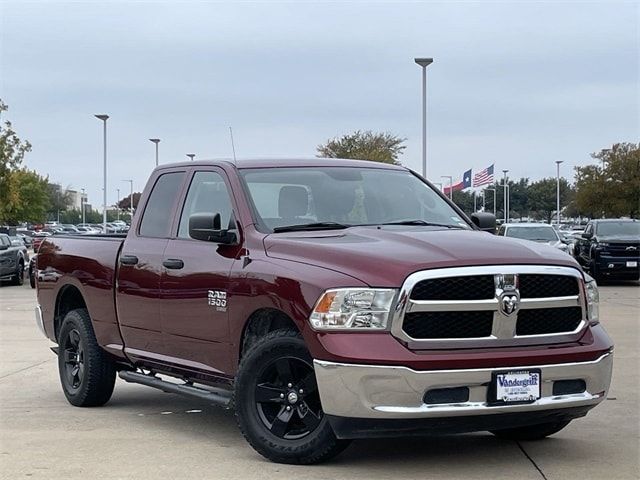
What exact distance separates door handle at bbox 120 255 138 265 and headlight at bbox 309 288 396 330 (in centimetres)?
247

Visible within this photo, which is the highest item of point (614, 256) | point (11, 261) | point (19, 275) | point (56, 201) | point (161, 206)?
point (56, 201)

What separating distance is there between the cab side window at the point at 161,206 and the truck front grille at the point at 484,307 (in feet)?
8.80

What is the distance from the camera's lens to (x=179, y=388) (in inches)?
280

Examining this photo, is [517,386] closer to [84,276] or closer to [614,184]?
[84,276]

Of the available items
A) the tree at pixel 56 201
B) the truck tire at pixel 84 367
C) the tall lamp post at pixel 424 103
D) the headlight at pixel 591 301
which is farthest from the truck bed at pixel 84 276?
the tree at pixel 56 201

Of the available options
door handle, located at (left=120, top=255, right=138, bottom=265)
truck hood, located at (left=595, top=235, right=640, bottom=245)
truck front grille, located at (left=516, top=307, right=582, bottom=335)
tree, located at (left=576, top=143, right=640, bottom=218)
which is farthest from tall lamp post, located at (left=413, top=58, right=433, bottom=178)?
tree, located at (left=576, top=143, right=640, bottom=218)

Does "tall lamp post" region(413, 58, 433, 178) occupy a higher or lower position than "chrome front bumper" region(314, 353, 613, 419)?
higher

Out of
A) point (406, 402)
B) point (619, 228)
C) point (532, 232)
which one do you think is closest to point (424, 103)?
point (532, 232)

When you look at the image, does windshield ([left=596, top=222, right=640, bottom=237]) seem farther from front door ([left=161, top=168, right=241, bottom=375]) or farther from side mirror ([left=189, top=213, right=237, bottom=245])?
side mirror ([left=189, top=213, right=237, bottom=245])

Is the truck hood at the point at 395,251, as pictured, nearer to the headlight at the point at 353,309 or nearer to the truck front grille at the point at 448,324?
the headlight at the point at 353,309

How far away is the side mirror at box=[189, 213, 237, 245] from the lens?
6676 millimetres

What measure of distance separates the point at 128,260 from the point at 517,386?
342cm

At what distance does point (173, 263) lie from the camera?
23.7 feet

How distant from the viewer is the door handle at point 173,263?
7.15 m
